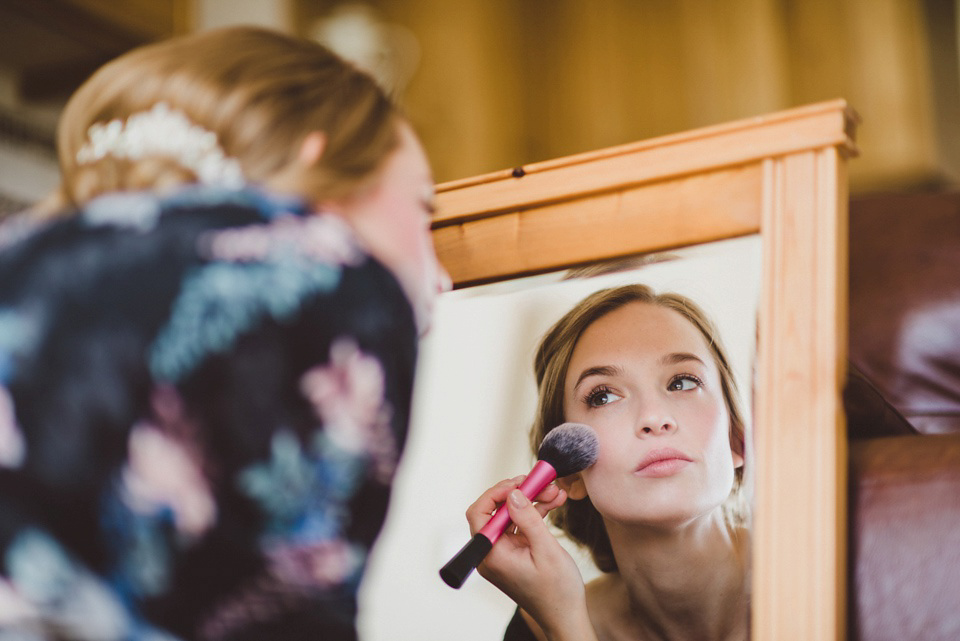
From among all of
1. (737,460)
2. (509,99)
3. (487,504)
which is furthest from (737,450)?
(509,99)

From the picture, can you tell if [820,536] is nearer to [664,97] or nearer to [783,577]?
[783,577]

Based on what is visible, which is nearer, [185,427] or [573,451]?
[185,427]

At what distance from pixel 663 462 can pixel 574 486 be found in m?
0.08

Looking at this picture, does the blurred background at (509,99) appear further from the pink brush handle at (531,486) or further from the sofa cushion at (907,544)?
the sofa cushion at (907,544)

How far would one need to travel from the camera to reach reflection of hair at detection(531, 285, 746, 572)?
0.78 m

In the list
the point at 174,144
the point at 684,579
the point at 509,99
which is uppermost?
the point at 509,99

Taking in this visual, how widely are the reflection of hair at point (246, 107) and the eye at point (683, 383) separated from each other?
0.31m

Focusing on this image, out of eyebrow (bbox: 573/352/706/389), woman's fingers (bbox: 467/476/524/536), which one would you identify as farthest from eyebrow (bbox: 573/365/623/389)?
woman's fingers (bbox: 467/476/524/536)

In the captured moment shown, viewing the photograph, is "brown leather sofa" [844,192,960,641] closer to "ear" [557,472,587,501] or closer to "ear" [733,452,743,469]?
"ear" [733,452,743,469]

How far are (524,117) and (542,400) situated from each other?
1745 mm

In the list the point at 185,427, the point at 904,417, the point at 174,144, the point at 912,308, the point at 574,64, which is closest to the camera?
the point at 185,427

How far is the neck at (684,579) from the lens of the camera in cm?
76

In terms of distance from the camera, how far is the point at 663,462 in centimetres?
79

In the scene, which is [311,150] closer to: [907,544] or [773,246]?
[773,246]
